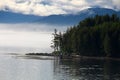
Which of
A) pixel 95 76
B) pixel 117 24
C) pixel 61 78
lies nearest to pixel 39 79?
pixel 61 78

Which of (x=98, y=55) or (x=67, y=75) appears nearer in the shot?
(x=67, y=75)

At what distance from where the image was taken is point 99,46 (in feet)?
601

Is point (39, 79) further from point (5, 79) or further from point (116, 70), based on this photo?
point (116, 70)

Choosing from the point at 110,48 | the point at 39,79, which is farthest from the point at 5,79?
the point at 110,48

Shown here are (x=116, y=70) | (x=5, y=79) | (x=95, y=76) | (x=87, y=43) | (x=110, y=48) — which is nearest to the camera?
(x=5, y=79)

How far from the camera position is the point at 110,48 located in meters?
173

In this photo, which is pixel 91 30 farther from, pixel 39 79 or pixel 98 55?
pixel 39 79

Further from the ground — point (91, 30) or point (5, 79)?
point (91, 30)

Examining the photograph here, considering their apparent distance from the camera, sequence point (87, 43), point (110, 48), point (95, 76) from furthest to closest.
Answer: point (87, 43) < point (110, 48) < point (95, 76)

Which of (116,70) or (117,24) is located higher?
(117,24)

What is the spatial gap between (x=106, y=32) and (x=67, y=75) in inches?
2996

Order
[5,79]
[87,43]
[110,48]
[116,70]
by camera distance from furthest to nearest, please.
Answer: [87,43] < [110,48] < [116,70] < [5,79]

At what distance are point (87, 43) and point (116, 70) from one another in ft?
216

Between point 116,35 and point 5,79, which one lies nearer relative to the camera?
point 5,79
